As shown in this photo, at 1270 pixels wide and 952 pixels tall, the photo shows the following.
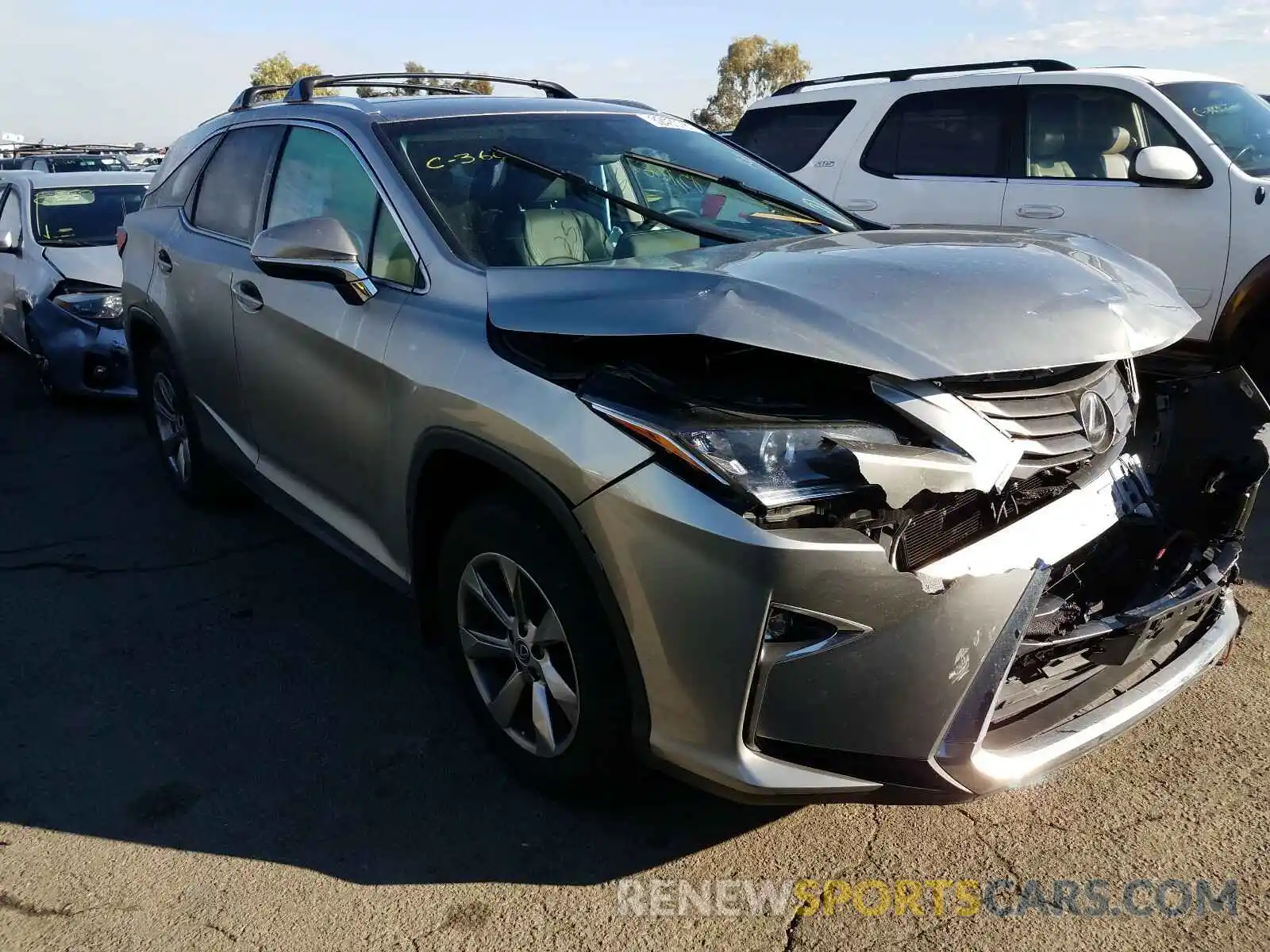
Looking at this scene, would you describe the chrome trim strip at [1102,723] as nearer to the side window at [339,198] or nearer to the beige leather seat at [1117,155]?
the side window at [339,198]

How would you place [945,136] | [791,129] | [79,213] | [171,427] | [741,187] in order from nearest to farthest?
[741,187]
[171,427]
[945,136]
[791,129]
[79,213]

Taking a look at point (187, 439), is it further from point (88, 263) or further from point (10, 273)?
point (10, 273)

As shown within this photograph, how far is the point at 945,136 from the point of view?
7129mm

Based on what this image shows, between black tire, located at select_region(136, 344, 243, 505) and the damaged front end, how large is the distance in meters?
2.79

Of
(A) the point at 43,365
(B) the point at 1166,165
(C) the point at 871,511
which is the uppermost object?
(B) the point at 1166,165

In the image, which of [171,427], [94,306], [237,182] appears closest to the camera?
[237,182]

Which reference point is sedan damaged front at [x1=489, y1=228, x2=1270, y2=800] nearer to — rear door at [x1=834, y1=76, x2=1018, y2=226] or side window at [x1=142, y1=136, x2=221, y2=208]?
side window at [x1=142, y1=136, x2=221, y2=208]

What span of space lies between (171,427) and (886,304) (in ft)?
13.4

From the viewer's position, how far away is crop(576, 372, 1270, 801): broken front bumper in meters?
2.10

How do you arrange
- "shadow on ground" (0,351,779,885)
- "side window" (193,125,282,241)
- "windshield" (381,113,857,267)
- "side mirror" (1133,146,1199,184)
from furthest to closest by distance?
"side mirror" (1133,146,1199,184), "side window" (193,125,282,241), "windshield" (381,113,857,267), "shadow on ground" (0,351,779,885)

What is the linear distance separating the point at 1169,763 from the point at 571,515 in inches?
73.9

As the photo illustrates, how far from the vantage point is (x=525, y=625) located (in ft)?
8.96

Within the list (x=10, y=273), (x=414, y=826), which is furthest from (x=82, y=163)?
(x=414, y=826)

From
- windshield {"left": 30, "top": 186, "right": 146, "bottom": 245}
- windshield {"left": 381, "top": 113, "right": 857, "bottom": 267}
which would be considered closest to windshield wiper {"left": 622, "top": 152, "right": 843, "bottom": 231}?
windshield {"left": 381, "top": 113, "right": 857, "bottom": 267}
